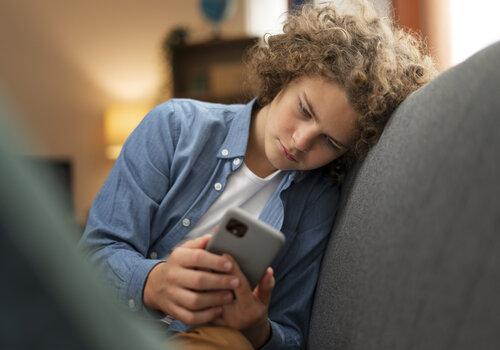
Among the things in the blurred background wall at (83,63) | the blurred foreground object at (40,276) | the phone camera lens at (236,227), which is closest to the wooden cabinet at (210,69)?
the blurred background wall at (83,63)

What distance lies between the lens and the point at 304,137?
1.18 meters

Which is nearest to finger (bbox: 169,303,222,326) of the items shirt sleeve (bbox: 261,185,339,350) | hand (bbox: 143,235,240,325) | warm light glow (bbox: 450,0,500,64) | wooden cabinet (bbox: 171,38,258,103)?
hand (bbox: 143,235,240,325)

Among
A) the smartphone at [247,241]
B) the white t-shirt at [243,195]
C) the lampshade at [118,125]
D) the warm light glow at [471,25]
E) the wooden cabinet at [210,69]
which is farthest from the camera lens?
the lampshade at [118,125]

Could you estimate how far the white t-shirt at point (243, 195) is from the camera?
1304 mm

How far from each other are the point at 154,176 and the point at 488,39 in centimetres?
127

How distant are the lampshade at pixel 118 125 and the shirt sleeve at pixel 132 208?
3675 mm

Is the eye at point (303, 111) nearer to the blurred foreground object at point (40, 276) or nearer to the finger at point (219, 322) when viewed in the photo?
the finger at point (219, 322)

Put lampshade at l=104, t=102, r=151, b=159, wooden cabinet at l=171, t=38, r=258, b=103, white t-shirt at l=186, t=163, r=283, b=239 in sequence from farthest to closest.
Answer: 1. lampshade at l=104, t=102, r=151, b=159
2. wooden cabinet at l=171, t=38, r=258, b=103
3. white t-shirt at l=186, t=163, r=283, b=239

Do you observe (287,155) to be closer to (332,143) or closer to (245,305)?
(332,143)

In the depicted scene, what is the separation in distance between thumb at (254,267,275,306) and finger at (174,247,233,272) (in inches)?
3.5

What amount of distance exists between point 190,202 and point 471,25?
1299 millimetres

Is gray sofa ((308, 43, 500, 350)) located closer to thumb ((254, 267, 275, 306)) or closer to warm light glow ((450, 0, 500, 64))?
thumb ((254, 267, 275, 306))

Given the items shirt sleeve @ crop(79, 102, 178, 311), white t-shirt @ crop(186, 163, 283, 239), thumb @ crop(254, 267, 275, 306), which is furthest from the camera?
white t-shirt @ crop(186, 163, 283, 239)

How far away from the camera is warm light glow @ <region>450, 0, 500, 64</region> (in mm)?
2111
